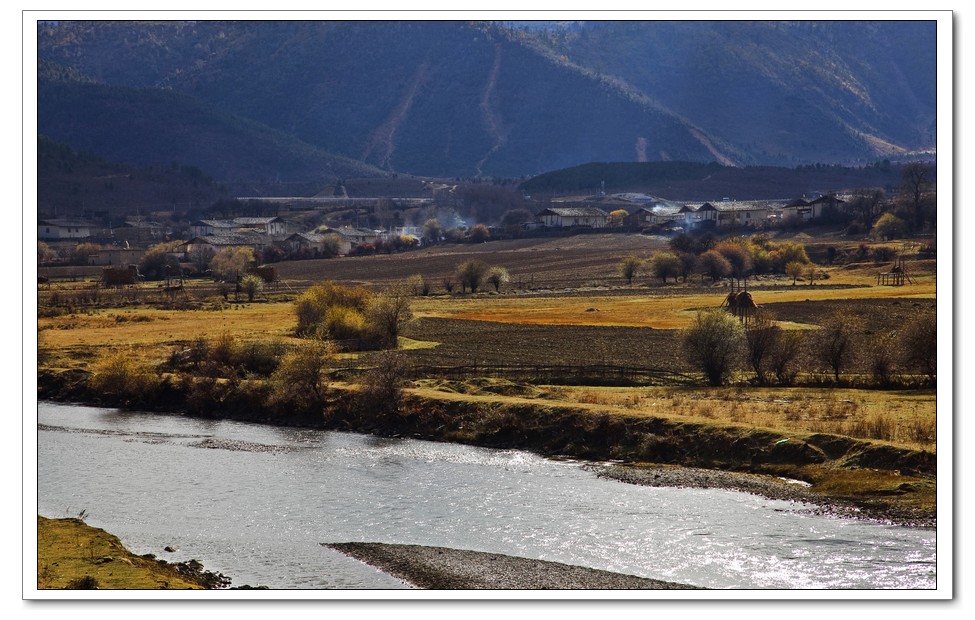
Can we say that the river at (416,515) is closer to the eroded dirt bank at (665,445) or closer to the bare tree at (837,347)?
the eroded dirt bank at (665,445)

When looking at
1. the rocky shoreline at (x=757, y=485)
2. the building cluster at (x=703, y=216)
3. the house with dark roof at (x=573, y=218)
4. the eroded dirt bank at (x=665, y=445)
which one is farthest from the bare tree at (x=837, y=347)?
the house with dark roof at (x=573, y=218)

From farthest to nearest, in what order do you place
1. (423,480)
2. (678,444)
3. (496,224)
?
(496,224), (678,444), (423,480)

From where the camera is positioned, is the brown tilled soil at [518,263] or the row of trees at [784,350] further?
the brown tilled soil at [518,263]
